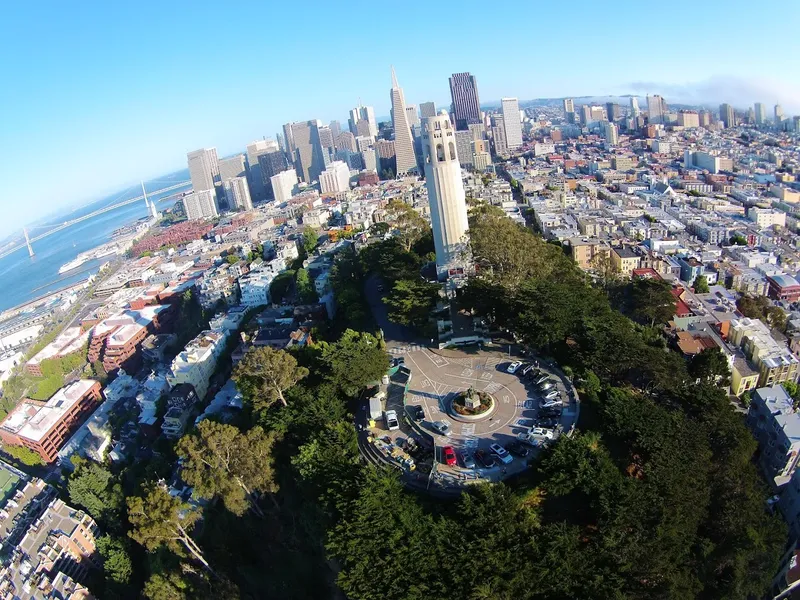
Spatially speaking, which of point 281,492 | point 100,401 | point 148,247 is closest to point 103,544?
point 281,492

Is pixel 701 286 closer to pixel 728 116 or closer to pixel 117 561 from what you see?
pixel 117 561

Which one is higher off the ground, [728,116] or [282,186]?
[282,186]

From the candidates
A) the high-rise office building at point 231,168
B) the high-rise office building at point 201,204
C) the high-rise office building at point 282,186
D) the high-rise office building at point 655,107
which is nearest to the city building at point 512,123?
the high-rise office building at point 655,107

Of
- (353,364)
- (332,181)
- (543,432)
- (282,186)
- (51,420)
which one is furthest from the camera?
(282,186)

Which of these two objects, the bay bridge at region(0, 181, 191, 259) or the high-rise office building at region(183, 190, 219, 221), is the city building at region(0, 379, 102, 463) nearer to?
the high-rise office building at region(183, 190, 219, 221)

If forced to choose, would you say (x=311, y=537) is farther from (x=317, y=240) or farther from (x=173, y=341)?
(x=317, y=240)

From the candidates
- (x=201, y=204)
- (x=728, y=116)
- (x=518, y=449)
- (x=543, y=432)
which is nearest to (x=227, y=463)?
(x=518, y=449)

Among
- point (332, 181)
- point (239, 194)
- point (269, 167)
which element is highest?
point (269, 167)
